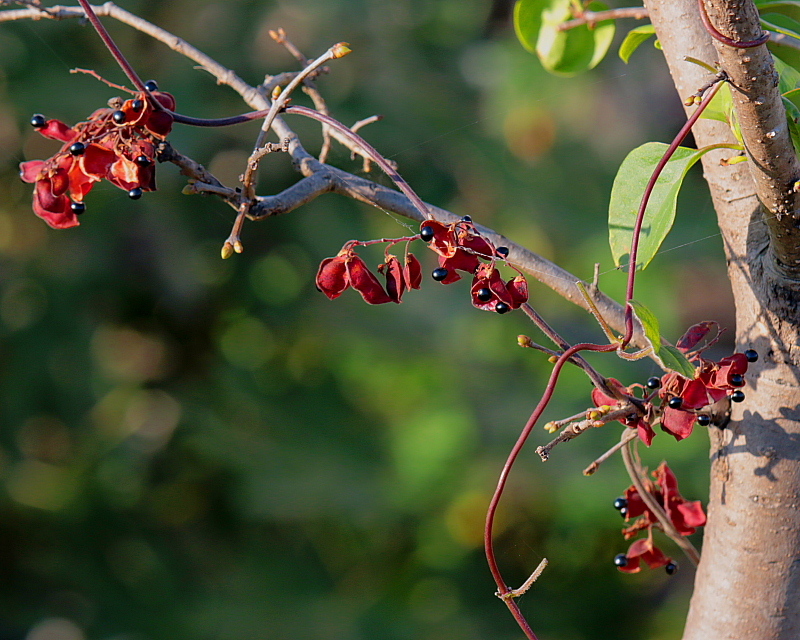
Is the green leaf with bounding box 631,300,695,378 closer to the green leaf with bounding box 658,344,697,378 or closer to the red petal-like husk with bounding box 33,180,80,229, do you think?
the green leaf with bounding box 658,344,697,378

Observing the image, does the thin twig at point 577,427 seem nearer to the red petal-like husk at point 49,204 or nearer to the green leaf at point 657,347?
the green leaf at point 657,347

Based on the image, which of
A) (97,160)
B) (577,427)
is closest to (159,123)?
(97,160)

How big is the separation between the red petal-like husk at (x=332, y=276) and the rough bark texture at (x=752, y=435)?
218mm

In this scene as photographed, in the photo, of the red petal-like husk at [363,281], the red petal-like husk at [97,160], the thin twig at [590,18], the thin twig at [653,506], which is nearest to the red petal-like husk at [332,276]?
the red petal-like husk at [363,281]

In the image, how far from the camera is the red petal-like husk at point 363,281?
1.18 feet

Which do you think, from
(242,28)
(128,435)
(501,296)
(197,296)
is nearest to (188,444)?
(128,435)

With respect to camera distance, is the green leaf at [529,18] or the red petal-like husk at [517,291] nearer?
the red petal-like husk at [517,291]

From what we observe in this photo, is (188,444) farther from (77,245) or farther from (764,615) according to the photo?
(764,615)

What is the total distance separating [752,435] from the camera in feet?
1.31

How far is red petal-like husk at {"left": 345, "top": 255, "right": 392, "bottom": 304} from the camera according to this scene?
1.18 feet

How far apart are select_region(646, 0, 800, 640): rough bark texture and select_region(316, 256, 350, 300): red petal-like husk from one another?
22cm

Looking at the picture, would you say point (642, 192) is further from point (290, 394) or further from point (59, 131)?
point (290, 394)

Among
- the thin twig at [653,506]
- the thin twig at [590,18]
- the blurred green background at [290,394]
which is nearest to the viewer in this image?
the thin twig at [653,506]

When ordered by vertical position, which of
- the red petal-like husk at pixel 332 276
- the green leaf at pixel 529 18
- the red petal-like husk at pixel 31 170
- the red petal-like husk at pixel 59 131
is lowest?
the red petal-like husk at pixel 332 276
